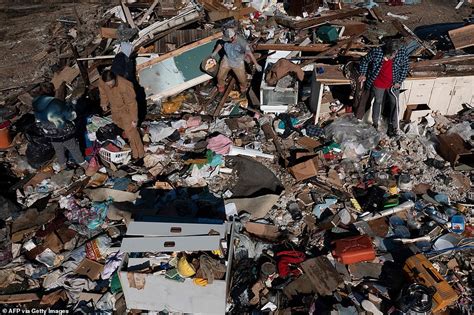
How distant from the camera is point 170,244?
17.4 feet

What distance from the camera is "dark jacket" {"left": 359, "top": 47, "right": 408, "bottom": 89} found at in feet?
25.5

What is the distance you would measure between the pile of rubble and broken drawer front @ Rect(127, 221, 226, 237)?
0.06 ft

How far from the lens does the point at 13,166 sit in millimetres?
8422

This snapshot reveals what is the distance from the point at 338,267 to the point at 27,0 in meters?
12.9

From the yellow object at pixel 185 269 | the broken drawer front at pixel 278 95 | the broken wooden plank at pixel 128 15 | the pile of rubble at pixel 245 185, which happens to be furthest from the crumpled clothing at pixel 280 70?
the yellow object at pixel 185 269

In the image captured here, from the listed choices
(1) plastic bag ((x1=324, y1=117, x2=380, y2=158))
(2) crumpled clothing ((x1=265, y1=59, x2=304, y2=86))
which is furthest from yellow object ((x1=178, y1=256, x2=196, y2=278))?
(2) crumpled clothing ((x1=265, y1=59, x2=304, y2=86))

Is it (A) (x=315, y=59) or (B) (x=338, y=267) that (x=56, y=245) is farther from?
(A) (x=315, y=59)

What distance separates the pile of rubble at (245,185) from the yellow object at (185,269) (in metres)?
0.02

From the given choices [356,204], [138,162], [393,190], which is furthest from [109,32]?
[393,190]

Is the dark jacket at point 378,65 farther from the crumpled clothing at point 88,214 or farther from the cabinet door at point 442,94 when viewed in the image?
the crumpled clothing at point 88,214

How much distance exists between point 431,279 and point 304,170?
101 inches

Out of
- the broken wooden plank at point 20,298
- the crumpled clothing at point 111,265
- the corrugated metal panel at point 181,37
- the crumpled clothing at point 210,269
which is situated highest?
the corrugated metal panel at point 181,37

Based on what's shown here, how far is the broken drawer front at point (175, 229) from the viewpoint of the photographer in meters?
5.47

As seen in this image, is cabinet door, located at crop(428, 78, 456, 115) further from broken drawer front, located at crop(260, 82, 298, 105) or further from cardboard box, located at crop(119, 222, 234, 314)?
cardboard box, located at crop(119, 222, 234, 314)
